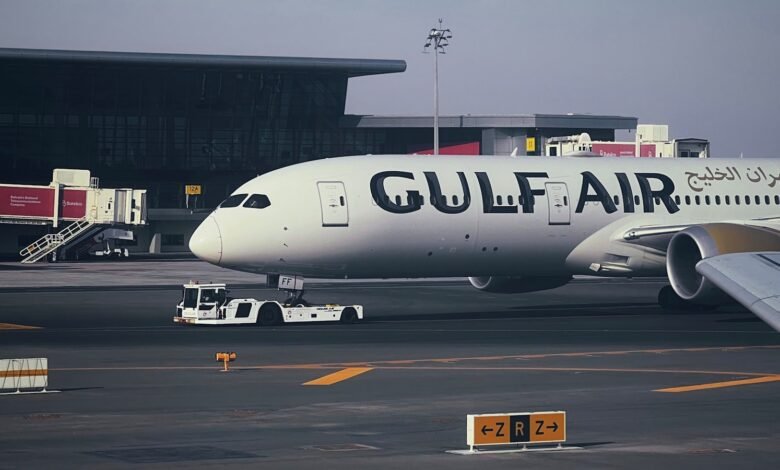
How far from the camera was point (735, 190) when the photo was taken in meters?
48.6

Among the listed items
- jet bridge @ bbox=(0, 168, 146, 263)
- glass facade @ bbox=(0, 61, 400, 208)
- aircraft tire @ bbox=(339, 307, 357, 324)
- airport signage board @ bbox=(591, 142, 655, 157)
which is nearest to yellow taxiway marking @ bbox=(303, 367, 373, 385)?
aircraft tire @ bbox=(339, 307, 357, 324)

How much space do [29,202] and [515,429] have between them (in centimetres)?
8104

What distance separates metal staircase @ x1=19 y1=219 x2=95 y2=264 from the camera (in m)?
92.3

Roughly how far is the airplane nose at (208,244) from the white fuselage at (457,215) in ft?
0.10

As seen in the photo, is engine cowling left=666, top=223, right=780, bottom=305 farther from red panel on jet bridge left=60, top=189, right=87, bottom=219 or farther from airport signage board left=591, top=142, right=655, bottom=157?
airport signage board left=591, top=142, right=655, bottom=157

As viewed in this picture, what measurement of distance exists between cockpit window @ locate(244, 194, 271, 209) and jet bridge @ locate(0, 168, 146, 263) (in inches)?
2197

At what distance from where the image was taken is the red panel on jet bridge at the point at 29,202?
3770 inches

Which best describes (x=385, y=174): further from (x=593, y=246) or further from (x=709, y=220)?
(x=709, y=220)

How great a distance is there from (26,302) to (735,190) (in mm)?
26124

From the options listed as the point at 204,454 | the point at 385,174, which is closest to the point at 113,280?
the point at 385,174

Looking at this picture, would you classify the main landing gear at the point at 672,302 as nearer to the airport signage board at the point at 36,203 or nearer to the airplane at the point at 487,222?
the airplane at the point at 487,222

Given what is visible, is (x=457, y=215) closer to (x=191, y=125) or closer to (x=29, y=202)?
(x=29, y=202)

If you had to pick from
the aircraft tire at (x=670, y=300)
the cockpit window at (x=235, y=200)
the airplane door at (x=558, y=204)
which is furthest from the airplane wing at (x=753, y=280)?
the aircraft tire at (x=670, y=300)

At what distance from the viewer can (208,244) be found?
40.6 m
